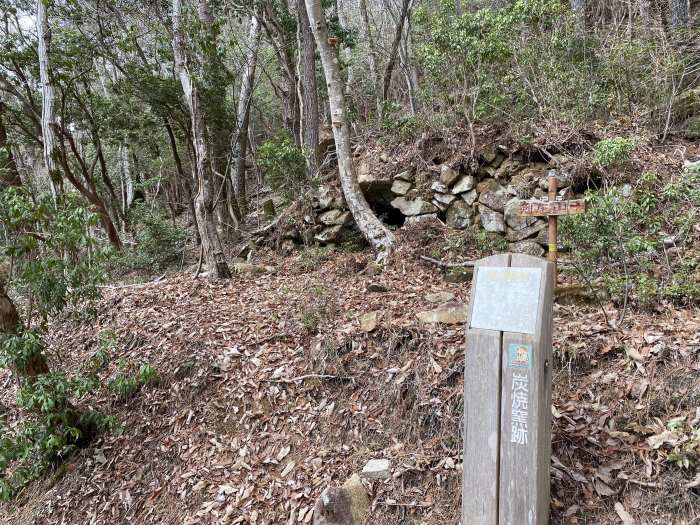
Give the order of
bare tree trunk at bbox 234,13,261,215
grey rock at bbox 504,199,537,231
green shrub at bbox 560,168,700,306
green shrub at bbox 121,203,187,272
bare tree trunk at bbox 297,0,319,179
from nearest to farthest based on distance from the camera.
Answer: green shrub at bbox 560,168,700,306
grey rock at bbox 504,199,537,231
bare tree trunk at bbox 297,0,319,179
green shrub at bbox 121,203,187,272
bare tree trunk at bbox 234,13,261,215

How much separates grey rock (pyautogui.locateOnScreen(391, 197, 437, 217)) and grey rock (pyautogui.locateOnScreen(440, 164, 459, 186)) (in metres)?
0.44

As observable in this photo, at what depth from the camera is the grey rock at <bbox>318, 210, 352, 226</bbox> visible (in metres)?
7.73

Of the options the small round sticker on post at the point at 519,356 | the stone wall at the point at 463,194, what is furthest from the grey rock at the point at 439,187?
the small round sticker on post at the point at 519,356

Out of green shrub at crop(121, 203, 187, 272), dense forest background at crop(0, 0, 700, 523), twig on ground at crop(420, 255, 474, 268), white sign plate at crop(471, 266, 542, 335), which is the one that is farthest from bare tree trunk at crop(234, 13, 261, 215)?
white sign plate at crop(471, 266, 542, 335)

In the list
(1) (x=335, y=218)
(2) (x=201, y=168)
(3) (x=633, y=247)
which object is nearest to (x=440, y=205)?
(1) (x=335, y=218)

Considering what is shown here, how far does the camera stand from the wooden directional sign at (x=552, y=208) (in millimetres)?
4016

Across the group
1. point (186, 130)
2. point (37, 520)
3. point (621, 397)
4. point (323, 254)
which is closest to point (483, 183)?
point (323, 254)

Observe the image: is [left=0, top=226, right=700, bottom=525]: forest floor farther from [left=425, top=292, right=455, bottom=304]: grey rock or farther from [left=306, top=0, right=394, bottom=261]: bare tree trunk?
[left=306, top=0, right=394, bottom=261]: bare tree trunk

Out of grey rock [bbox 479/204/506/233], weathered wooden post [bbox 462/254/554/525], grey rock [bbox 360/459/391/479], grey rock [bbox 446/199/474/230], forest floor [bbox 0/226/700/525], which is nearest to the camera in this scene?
weathered wooden post [bbox 462/254/554/525]

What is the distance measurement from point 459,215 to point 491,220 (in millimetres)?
525

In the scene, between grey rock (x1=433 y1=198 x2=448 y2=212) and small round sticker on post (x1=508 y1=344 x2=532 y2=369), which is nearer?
small round sticker on post (x1=508 y1=344 x2=532 y2=369)

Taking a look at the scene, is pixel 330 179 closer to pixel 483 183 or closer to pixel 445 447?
pixel 483 183

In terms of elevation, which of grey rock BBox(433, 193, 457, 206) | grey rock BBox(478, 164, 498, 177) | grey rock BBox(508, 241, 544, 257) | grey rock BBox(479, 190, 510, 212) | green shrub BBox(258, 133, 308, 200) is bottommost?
grey rock BBox(508, 241, 544, 257)

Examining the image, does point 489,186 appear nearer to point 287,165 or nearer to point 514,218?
point 514,218
